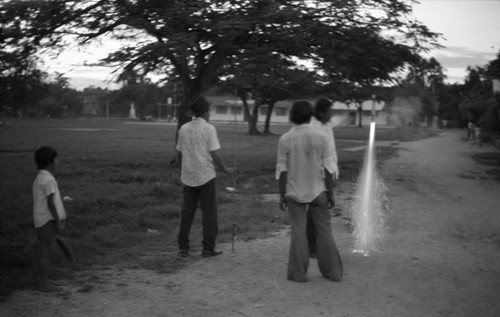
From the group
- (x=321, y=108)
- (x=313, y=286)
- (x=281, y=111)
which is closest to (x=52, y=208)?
(x=313, y=286)

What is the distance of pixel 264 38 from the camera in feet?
46.1

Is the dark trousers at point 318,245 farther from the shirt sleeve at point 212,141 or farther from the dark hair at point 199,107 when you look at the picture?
the dark hair at point 199,107

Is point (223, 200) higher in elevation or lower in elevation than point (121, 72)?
lower

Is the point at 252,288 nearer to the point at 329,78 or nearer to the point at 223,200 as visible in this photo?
the point at 223,200

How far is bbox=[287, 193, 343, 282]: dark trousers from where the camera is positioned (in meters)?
Result: 5.52

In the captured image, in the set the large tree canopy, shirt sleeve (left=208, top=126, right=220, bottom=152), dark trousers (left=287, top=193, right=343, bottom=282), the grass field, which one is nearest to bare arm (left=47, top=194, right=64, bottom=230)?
the grass field

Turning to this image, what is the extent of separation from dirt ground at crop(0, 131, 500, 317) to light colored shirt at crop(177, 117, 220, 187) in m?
0.96

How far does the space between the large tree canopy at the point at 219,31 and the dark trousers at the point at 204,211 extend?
638cm

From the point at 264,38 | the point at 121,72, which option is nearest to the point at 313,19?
the point at 264,38

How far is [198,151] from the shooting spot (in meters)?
6.46

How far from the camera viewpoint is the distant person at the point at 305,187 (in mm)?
5547

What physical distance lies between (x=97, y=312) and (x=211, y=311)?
0.93 meters

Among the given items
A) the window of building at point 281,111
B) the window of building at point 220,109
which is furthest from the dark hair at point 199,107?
the window of building at point 220,109

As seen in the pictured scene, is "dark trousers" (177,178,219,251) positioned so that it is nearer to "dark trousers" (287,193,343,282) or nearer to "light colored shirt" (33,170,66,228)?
"dark trousers" (287,193,343,282)
